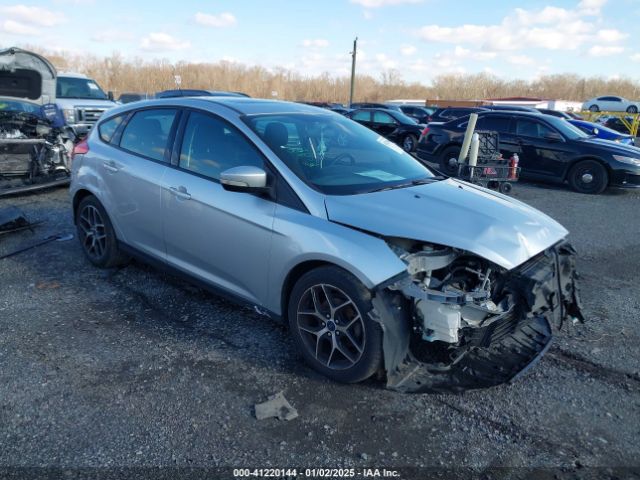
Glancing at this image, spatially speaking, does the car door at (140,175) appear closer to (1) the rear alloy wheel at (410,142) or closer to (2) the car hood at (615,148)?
(2) the car hood at (615,148)

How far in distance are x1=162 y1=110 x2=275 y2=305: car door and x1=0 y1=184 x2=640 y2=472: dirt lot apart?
50cm

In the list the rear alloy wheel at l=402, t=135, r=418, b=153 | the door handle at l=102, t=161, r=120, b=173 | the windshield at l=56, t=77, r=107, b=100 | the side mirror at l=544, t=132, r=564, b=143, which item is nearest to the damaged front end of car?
the windshield at l=56, t=77, r=107, b=100

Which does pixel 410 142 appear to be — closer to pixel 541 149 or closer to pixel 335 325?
pixel 541 149

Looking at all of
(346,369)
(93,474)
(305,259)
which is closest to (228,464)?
(93,474)

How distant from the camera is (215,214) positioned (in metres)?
3.56

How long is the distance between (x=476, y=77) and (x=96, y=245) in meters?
86.8

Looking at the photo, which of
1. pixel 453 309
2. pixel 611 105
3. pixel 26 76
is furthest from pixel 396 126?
pixel 611 105

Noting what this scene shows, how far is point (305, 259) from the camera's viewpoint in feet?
10.1

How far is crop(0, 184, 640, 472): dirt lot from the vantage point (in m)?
2.55

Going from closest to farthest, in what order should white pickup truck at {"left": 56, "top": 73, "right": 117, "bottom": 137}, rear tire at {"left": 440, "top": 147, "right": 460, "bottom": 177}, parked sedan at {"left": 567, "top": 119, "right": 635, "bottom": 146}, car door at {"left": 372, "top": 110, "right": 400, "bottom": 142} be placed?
white pickup truck at {"left": 56, "top": 73, "right": 117, "bottom": 137} < rear tire at {"left": 440, "top": 147, "right": 460, "bottom": 177} < parked sedan at {"left": 567, "top": 119, "right": 635, "bottom": 146} < car door at {"left": 372, "top": 110, "right": 400, "bottom": 142}

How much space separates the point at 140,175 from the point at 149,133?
0.41 m

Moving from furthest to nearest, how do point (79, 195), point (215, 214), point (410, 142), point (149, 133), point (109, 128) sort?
point (410, 142)
point (79, 195)
point (109, 128)
point (149, 133)
point (215, 214)

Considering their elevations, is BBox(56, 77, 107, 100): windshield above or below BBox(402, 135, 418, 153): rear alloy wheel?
above

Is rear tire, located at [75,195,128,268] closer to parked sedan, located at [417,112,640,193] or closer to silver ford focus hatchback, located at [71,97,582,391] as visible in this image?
silver ford focus hatchback, located at [71,97,582,391]
